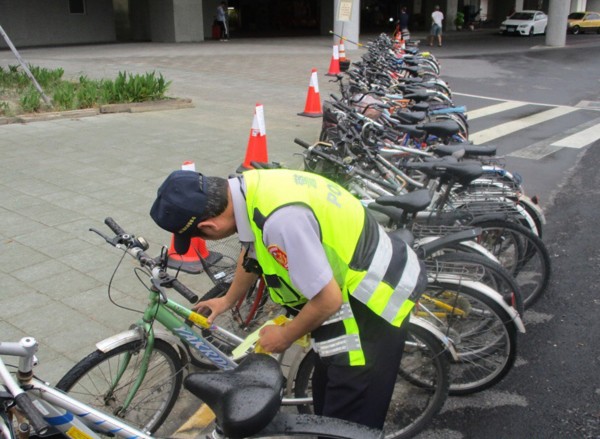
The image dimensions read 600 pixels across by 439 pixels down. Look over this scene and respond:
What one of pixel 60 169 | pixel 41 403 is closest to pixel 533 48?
pixel 60 169

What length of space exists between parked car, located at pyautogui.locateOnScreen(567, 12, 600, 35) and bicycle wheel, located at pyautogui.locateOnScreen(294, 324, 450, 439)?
4151 cm

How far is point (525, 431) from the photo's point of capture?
340 cm

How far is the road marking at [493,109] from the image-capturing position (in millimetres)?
12266

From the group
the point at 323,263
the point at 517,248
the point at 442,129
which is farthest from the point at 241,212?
the point at 442,129

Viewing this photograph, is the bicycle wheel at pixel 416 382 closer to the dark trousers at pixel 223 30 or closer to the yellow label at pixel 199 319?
the yellow label at pixel 199 319

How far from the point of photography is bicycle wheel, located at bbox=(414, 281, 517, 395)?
11.3ft

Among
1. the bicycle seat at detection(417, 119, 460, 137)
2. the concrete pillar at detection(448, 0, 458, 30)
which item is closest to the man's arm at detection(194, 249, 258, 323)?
the bicycle seat at detection(417, 119, 460, 137)

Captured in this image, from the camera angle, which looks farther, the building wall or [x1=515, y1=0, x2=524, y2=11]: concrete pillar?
[x1=515, y1=0, x2=524, y2=11]: concrete pillar

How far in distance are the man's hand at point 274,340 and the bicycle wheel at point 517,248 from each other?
229 cm

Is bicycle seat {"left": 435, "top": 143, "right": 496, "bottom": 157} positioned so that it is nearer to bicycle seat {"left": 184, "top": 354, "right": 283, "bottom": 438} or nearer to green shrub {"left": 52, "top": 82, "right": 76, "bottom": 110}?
bicycle seat {"left": 184, "top": 354, "right": 283, "bottom": 438}

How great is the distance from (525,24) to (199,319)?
1477 inches

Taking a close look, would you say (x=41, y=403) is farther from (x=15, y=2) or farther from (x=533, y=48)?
(x=533, y=48)

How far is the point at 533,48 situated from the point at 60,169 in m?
25.6

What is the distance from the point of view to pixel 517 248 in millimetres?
4473
